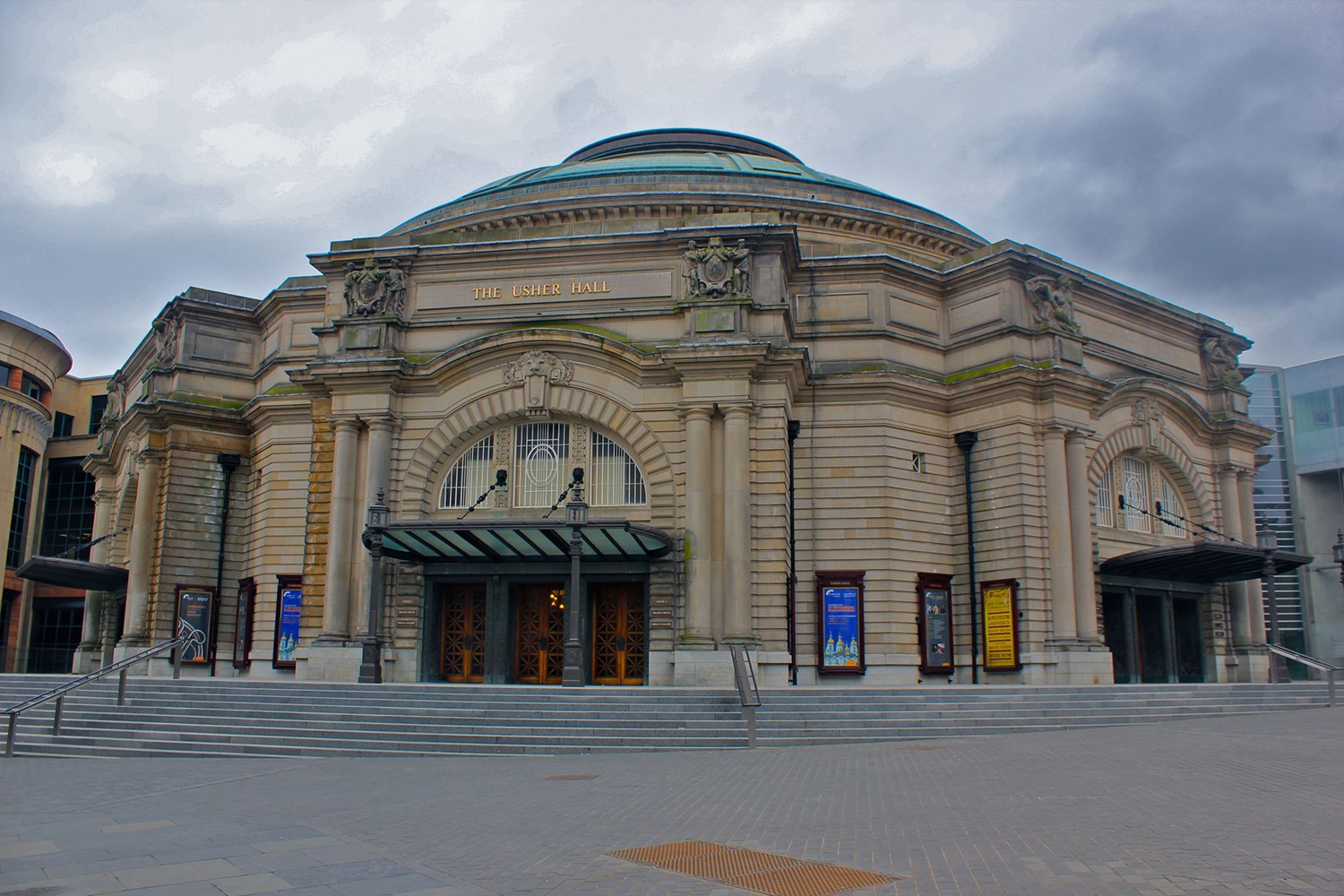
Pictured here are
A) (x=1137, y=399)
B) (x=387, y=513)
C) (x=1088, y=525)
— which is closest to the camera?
(x=387, y=513)

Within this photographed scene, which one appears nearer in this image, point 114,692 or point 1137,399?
point 114,692

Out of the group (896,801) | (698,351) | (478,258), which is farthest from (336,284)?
(896,801)

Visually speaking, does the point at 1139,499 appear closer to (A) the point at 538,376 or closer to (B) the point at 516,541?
(A) the point at 538,376

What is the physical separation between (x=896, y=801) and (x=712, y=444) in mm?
16256

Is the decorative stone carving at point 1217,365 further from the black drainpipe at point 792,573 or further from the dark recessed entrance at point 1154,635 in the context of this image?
the black drainpipe at point 792,573

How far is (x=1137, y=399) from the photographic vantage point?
34312mm

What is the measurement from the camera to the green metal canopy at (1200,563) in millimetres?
31000

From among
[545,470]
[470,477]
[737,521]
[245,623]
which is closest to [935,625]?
[737,521]

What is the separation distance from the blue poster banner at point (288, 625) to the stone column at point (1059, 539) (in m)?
20.7

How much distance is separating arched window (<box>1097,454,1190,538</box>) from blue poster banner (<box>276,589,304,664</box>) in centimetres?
2349

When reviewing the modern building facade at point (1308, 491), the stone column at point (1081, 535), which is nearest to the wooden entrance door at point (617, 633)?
the stone column at point (1081, 535)

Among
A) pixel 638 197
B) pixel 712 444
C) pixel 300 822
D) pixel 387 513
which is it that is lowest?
pixel 300 822

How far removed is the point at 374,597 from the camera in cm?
2638

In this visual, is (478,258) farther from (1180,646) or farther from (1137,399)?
(1180,646)
